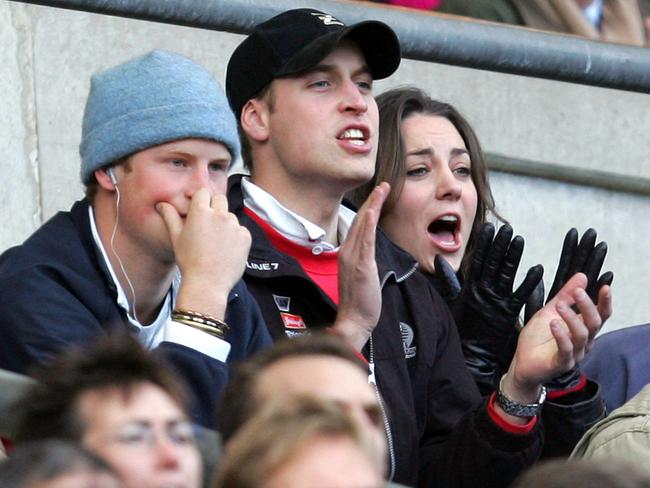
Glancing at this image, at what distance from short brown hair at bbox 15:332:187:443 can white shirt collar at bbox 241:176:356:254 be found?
1.96 m

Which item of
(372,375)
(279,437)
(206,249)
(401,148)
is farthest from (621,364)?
(279,437)

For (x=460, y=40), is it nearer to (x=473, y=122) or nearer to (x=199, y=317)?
(x=199, y=317)

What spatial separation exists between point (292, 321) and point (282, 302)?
6cm

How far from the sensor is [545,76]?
527 centimetres

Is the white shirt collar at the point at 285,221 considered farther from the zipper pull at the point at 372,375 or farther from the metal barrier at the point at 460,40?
the metal barrier at the point at 460,40

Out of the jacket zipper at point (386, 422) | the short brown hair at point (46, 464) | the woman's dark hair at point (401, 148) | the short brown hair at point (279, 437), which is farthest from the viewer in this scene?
the woman's dark hair at point (401, 148)

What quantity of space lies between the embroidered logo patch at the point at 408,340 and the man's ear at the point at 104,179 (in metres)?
0.96

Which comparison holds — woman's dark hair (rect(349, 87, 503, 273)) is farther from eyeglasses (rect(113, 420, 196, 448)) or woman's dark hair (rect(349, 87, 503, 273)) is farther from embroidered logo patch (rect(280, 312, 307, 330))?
eyeglasses (rect(113, 420, 196, 448))

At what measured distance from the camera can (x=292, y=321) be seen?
5.11 meters

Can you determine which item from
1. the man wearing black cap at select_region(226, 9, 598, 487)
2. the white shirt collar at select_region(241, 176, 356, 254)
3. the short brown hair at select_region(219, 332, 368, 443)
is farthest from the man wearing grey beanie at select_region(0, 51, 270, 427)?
the short brown hair at select_region(219, 332, 368, 443)

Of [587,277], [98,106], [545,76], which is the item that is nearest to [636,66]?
[545,76]

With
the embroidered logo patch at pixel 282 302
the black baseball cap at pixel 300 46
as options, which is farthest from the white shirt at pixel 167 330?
the black baseball cap at pixel 300 46

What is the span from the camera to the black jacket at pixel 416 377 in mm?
5074

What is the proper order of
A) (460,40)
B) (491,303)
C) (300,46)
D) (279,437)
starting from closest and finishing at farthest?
(279,437), (460,40), (300,46), (491,303)
